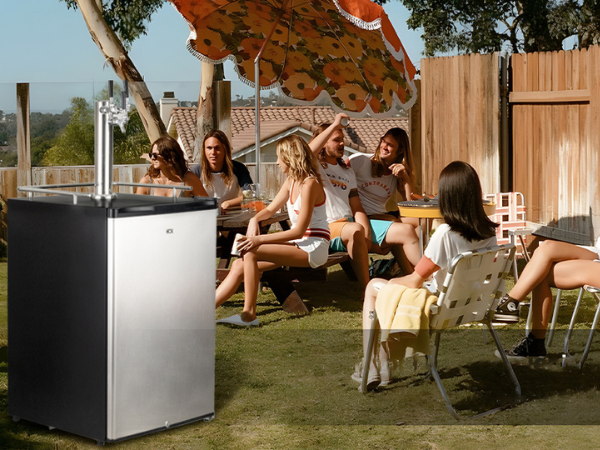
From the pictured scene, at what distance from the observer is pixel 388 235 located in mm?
6371

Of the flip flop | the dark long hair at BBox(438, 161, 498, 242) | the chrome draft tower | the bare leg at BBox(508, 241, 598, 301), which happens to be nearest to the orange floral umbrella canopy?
the flip flop

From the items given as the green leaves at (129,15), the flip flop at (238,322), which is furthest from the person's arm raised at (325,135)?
the green leaves at (129,15)

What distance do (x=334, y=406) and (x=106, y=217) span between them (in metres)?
1.61

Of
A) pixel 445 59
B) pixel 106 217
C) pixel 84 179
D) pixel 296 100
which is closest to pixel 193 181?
pixel 296 100

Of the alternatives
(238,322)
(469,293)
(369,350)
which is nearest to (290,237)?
(238,322)

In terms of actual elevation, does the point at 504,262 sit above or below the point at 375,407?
above

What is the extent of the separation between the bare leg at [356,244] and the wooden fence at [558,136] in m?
2.60

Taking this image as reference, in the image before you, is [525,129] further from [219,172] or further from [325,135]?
[219,172]

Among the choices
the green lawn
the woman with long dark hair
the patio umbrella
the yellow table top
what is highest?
the patio umbrella

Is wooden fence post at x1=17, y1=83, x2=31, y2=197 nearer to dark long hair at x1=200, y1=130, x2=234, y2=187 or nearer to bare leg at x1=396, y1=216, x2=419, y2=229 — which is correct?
dark long hair at x1=200, y1=130, x2=234, y2=187

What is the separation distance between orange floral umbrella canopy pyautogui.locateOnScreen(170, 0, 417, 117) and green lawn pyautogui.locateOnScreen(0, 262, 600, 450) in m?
2.45

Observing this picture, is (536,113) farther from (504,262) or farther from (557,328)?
(504,262)

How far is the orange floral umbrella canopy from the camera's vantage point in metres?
7.03

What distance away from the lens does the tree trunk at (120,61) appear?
38.3 ft
